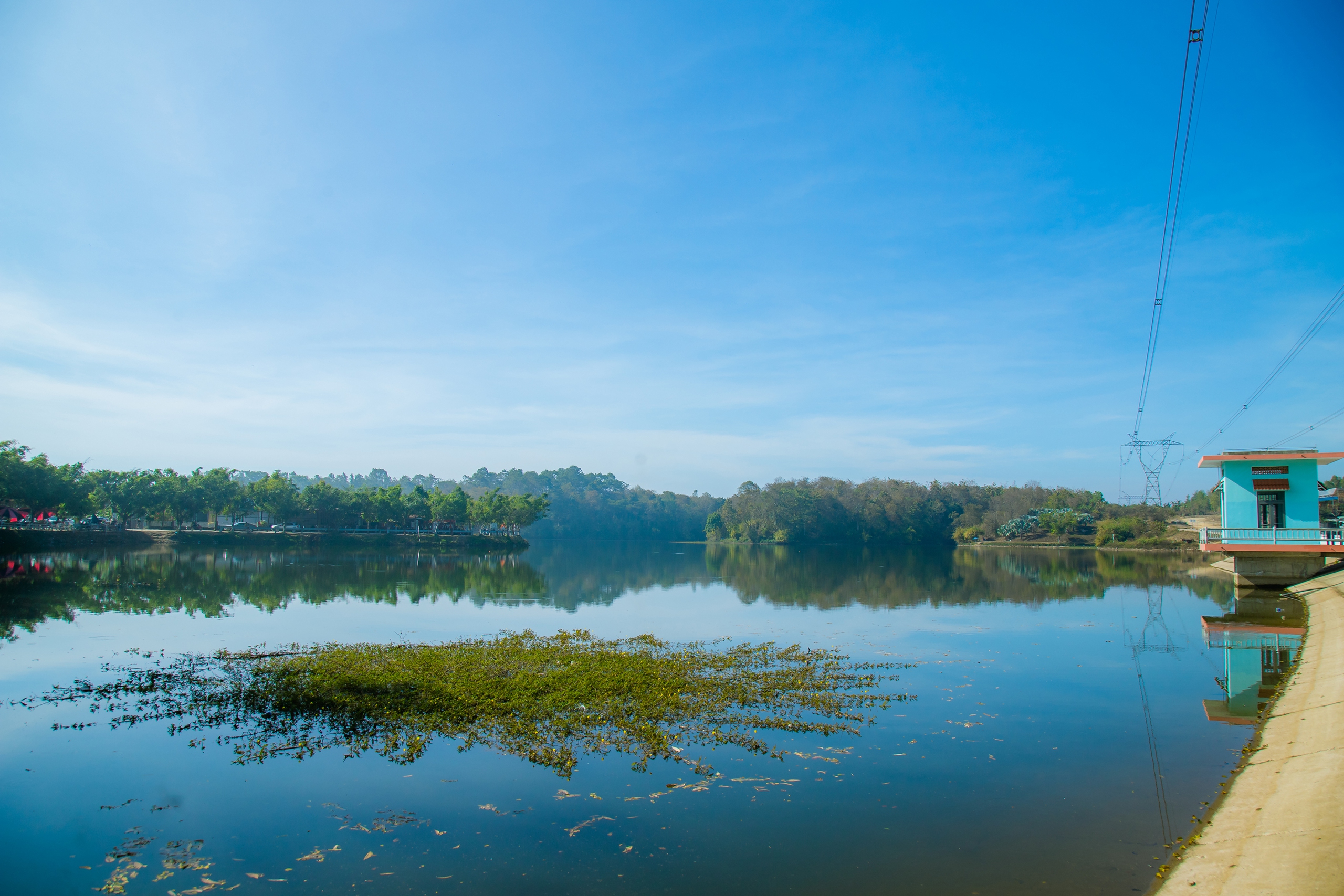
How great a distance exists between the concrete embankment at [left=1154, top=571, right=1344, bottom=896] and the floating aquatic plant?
4.54m

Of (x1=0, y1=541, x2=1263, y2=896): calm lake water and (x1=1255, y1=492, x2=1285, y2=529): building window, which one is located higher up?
(x1=1255, y1=492, x2=1285, y2=529): building window

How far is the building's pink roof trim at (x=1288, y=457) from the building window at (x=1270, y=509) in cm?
145

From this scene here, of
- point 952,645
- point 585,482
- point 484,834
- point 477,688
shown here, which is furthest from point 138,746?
point 585,482

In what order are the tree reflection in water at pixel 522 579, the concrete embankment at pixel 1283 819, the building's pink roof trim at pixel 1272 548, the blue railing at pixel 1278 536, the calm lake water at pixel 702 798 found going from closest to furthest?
the concrete embankment at pixel 1283 819 < the calm lake water at pixel 702 798 < the tree reflection in water at pixel 522 579 < the building's pink roof trim at pixel 1272 548 < the blue railing at pixel 1278 536

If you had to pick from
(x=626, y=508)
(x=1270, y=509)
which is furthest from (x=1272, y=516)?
(x=626, y=508)

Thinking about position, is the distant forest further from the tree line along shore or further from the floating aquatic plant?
the floating aquatic plant

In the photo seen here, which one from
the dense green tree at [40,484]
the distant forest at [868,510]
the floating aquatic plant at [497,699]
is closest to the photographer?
the floating aquatic plant at [497,699]

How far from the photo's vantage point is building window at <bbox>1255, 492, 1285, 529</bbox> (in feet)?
92.3

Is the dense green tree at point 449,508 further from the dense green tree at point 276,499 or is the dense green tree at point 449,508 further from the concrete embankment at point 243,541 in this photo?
the dense green tree at point 276,499

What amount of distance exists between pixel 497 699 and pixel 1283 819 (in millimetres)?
10004

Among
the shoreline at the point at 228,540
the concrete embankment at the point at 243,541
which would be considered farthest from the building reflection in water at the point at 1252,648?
the shoreline at the point at 228,540

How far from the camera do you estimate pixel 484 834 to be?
7.00 meters

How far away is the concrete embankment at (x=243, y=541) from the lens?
54.2m

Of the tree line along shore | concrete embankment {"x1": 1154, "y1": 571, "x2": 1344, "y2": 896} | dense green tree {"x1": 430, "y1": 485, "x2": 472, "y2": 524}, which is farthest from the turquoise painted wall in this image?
dense green tree {"x1": 430, "y1": 485, "x2": 472, "y2": 524}
